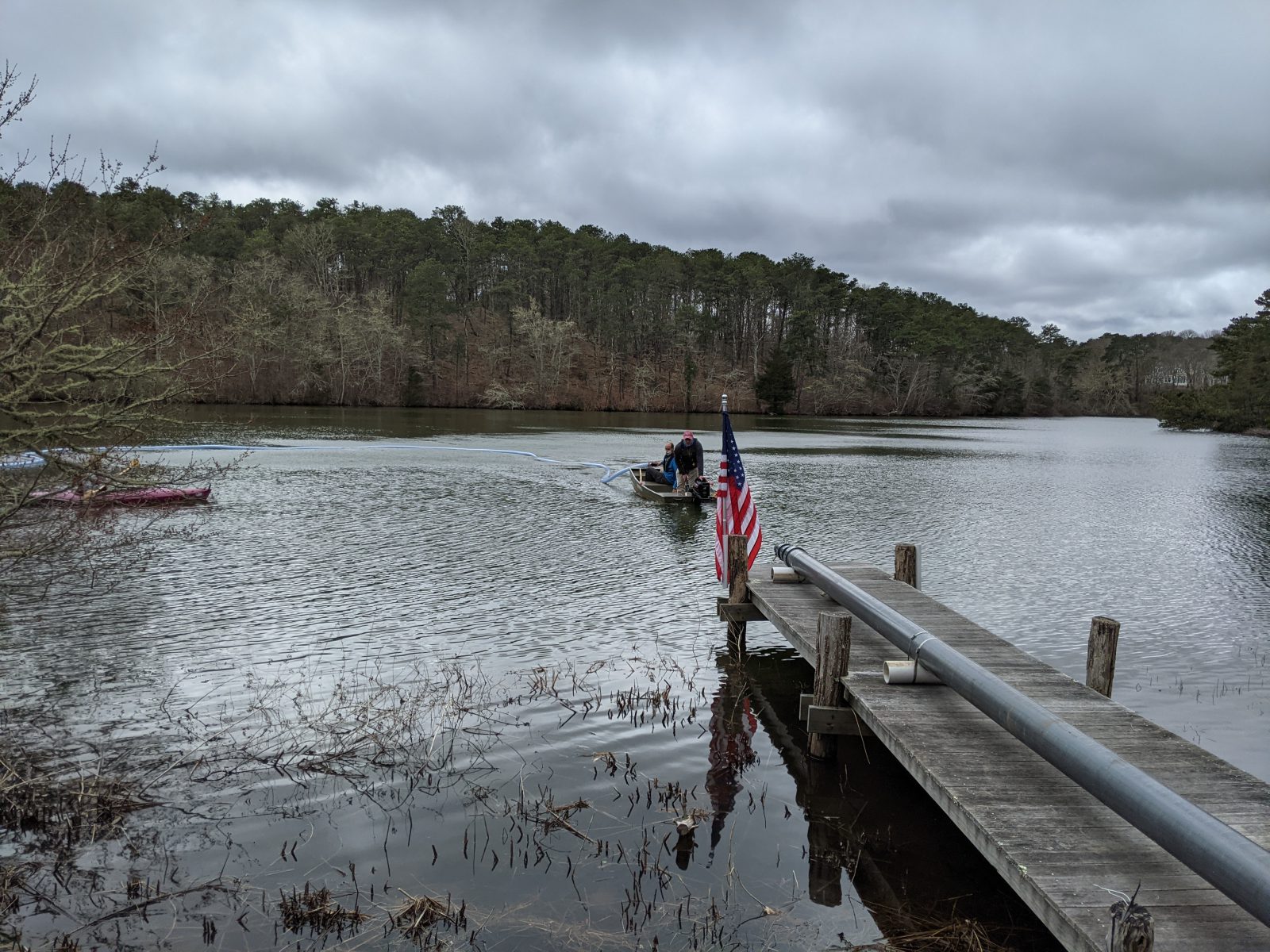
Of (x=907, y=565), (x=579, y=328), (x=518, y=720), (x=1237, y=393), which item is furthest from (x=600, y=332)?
(x=518, y=720)

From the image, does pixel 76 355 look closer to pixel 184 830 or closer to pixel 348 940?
pixel 184 830

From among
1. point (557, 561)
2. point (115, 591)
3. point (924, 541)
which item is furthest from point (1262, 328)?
point (115, 591)

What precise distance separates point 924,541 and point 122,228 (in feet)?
56.5

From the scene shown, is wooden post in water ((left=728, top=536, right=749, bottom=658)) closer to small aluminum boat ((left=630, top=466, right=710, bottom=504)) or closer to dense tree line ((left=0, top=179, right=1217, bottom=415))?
small aluminum boat ((left=630, top=466, right=710, bottom=504))

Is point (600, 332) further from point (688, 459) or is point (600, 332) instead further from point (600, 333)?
point (688, 459)

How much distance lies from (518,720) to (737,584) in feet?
12.8

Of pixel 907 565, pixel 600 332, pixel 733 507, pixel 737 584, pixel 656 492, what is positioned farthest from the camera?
pixel 600 332

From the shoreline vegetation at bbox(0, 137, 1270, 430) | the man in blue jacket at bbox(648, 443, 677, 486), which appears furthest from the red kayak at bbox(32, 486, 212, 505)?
the shoreline vegetation at bbox(0, 137, 1270, 430)

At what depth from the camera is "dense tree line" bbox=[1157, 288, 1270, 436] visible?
2773 inches

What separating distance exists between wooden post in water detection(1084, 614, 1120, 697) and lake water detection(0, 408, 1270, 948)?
195cm

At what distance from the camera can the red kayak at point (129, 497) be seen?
7484 millimetres

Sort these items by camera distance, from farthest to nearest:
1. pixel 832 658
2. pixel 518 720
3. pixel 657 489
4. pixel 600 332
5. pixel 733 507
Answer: pixel 600 332
pixel 657 489
pixel 733 507
pixel 518 720
pixel 832 658

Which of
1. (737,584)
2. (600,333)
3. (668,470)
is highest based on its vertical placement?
(600,333)

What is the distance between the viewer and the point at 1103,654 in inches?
302
